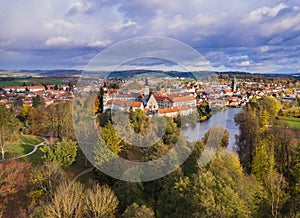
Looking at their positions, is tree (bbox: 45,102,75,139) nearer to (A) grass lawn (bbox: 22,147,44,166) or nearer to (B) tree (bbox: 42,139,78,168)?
(A) grass lawn (bbox: 22,147,44,166)

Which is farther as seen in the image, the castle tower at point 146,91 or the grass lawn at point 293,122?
the grass lawn at point 293,122

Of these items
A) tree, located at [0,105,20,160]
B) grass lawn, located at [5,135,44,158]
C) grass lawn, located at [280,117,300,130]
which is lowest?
grass lawn, located at [280,117,300,130]

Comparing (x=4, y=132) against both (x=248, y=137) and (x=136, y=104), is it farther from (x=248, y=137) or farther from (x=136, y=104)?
(x=248, y=137)

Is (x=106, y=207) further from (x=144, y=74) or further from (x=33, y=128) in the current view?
(x=33, y=128)

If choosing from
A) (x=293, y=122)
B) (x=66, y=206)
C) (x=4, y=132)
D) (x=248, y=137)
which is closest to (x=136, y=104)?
(x=66, y=206)

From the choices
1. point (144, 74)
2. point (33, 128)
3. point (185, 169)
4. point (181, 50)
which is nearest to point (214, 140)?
point (185, 169)

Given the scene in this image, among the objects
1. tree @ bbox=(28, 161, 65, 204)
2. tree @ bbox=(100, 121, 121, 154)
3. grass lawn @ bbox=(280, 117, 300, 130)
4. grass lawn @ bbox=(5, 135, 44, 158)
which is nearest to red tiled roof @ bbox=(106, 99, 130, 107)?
tree @ bbox=(100, 121, 121, 154)

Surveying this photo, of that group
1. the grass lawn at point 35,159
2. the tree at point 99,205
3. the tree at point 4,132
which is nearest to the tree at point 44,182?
the tree at point 99,205

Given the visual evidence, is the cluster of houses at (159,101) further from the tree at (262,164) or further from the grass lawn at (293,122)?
the grass lawn at (293,122)
